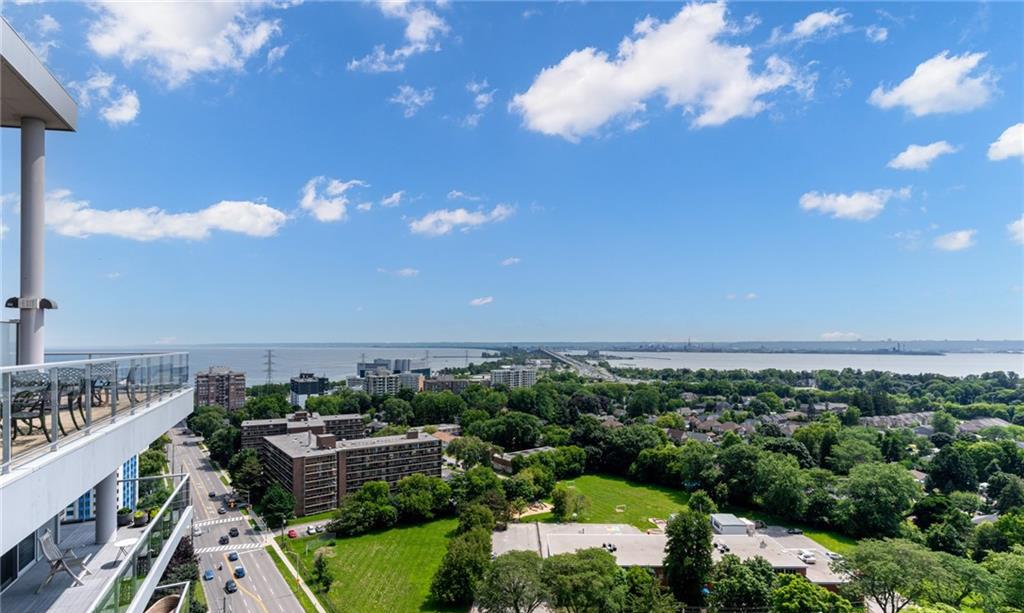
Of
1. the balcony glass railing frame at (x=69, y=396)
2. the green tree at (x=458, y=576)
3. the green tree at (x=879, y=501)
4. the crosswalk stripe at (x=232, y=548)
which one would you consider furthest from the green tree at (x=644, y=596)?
the crosswalk stripe at (x=232, y=548)

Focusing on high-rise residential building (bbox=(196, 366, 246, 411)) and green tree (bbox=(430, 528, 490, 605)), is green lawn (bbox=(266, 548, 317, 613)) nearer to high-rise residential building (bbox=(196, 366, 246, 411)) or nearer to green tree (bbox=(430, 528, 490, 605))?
green tree (bbox=(430, 528, 490, 605))

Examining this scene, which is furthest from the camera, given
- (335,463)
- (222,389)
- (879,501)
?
(222,389)

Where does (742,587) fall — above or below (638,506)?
above

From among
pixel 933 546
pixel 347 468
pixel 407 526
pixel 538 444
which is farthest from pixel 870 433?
pixel 347 468

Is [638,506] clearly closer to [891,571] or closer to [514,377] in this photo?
[891,571]

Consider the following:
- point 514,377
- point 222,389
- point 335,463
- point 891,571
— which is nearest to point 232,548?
point 335,463

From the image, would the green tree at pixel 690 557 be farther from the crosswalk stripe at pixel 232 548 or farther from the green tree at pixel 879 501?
the crosswalk stripe at pixel 232 548

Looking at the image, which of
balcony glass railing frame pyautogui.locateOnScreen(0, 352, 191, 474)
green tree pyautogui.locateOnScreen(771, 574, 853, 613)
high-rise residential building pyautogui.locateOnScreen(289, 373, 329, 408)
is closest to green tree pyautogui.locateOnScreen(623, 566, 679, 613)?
green tree pyautogui.locateOnScreen(771, 574, 853, 613)

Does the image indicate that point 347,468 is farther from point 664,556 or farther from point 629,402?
point 629,402
